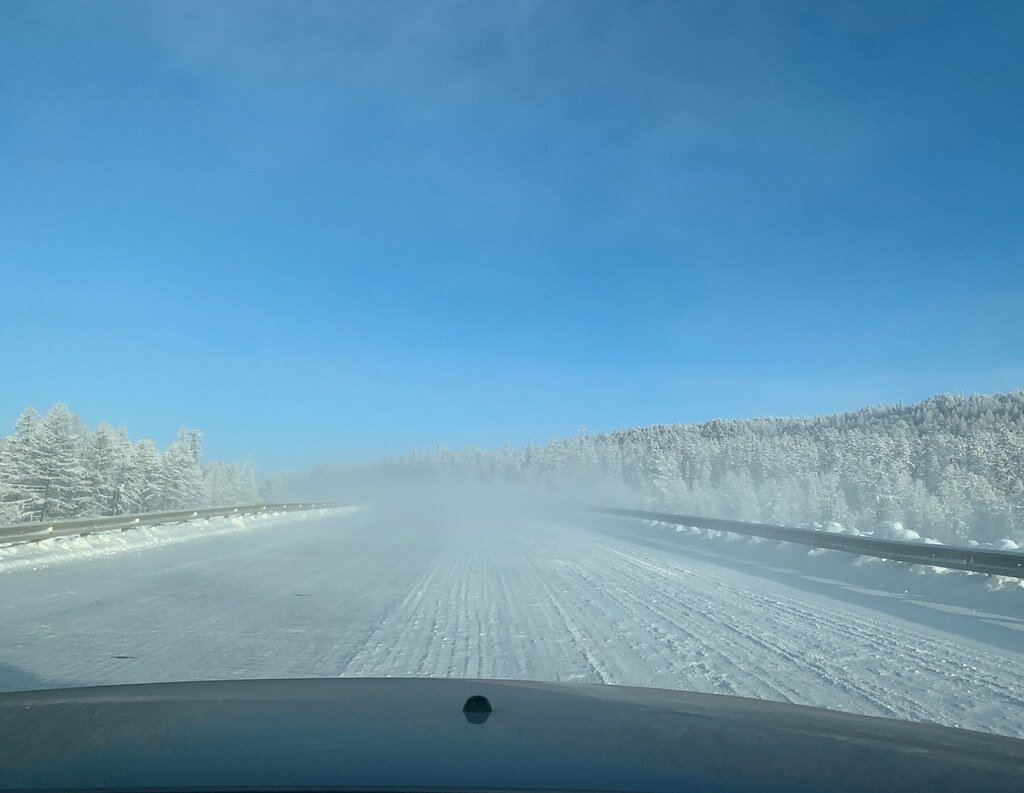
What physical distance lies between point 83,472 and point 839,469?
6346cm

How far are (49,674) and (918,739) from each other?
24.9ft

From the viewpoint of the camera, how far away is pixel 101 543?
929 inches

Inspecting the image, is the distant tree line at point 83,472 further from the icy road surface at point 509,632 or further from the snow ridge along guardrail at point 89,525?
the icy road surface at point 509,632

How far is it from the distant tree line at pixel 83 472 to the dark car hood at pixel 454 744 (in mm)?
45907

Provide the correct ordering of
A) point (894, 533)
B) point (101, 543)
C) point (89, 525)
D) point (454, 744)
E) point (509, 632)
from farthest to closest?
point (89, 525), point (101, 543), point (894, 533), point (509, 632), point (454, 744)

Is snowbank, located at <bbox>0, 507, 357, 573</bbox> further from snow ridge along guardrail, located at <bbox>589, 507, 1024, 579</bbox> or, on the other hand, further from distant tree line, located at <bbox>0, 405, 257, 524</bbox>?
snow ridge along guardrail, located at <bbox>589, 507, 1024, 579</bbox>

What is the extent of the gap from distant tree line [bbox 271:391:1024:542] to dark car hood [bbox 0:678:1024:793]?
870 inches

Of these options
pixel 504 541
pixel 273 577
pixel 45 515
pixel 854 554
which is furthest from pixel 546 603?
pixel 45 515

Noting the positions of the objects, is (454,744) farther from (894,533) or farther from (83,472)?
(83,472)

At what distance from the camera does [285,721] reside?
4043 mm

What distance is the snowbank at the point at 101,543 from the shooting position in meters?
19.2

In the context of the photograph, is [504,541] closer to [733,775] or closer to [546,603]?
[546,603]

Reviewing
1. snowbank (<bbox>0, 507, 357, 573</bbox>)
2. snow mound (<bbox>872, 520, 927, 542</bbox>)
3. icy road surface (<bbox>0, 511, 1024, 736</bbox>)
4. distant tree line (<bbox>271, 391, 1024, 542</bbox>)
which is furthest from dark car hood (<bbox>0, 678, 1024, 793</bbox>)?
distant tree line (<bbox>271, 391, 1024, 542</bbox>)

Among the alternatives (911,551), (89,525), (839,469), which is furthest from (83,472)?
Result: (839,469)
